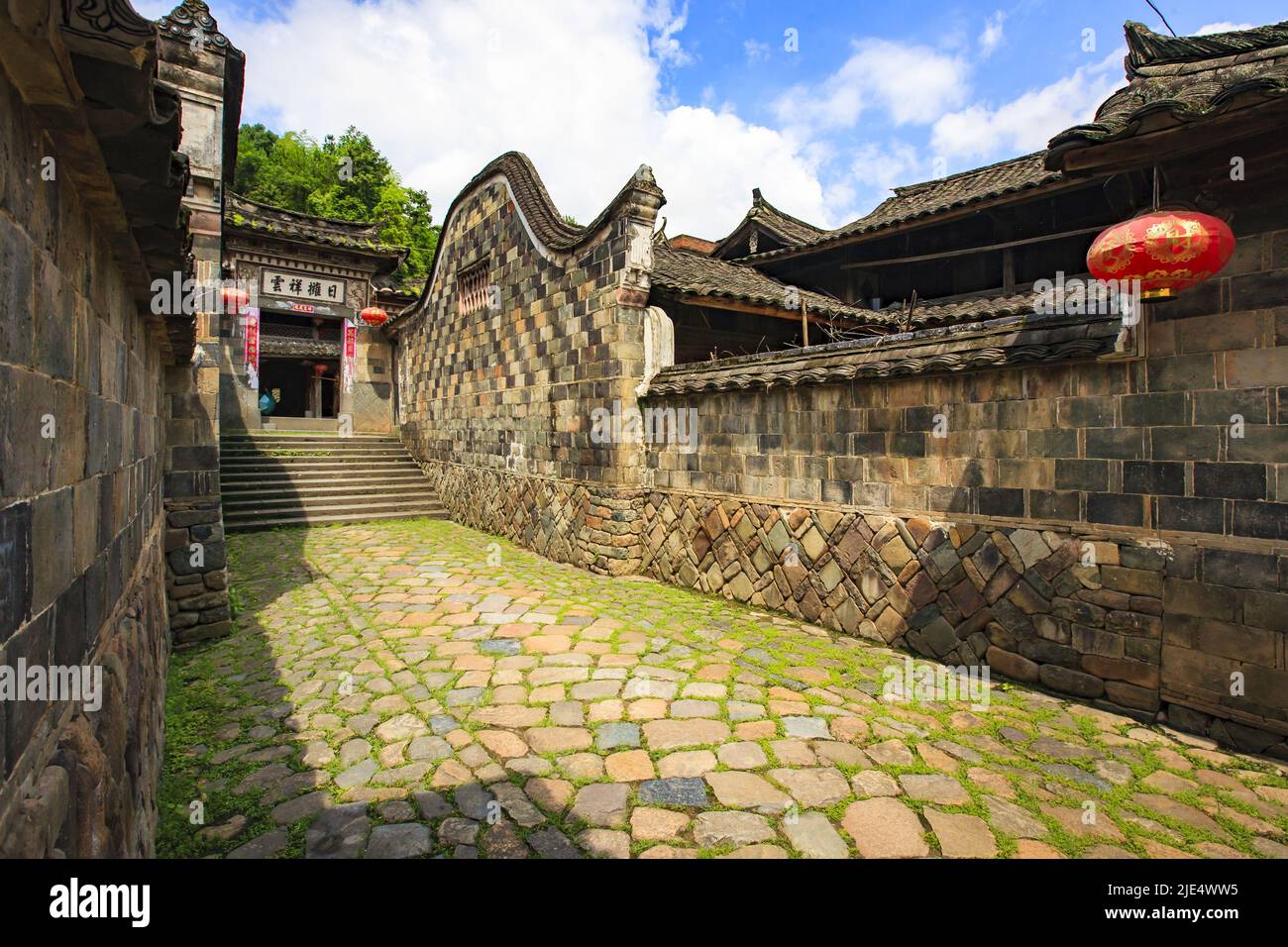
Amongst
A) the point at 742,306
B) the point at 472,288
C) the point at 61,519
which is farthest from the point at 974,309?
the point at 61,519

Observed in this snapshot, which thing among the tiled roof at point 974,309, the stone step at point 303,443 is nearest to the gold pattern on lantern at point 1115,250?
the tiled roof at point 974,309

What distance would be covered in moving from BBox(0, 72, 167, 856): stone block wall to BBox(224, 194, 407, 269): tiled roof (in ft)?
52.1

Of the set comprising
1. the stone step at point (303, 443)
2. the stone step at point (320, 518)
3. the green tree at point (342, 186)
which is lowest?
the stone step at point (320, 518)

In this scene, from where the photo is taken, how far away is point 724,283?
427 inches

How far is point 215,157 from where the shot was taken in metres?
7.15

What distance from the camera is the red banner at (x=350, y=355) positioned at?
18047 mm

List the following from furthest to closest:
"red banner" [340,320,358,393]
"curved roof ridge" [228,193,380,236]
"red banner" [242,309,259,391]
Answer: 1. "red banner" [340,320,358,393]
2. "curved roof ridge" [228,193,380,236]
3. "red banner" [242,309,259,391]

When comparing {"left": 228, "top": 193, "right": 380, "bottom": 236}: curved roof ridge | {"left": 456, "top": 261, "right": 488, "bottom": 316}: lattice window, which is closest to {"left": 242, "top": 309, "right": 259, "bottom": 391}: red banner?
{"left": 228, "top": 193, "right": 380, "bottom": 236}: curved roof ridge

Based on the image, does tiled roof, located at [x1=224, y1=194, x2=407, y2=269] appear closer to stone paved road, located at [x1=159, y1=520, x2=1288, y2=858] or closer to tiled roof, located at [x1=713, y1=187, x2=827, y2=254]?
tiled roof, located at [x1=713, y1=187, x2=827, y2=254]

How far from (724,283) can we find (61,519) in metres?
10.1

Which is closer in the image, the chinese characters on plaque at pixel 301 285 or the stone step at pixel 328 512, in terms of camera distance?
the stone step at pixel 328 512

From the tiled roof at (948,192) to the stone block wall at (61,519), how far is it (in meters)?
11.4

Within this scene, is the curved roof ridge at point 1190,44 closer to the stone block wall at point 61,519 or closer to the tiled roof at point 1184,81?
the tiled roof at point 1184,81

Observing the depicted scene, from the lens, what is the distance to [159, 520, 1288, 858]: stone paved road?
132 inches
